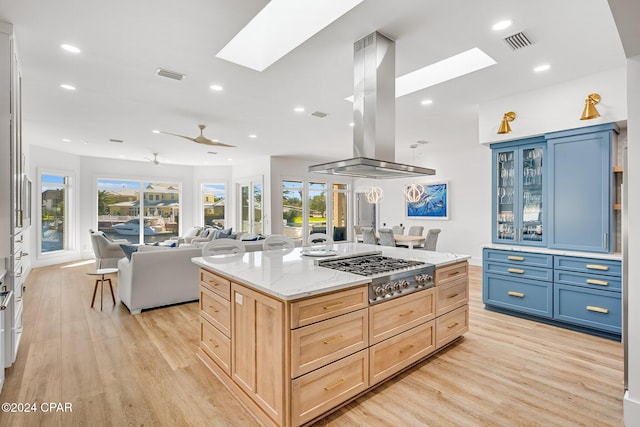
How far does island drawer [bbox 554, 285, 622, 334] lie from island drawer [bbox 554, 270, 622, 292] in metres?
0.04

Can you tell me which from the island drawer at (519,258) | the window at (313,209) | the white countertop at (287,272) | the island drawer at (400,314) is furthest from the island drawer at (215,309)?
the window at (313,209)

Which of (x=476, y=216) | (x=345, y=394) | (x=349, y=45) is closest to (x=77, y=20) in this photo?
(x=349, y=45)

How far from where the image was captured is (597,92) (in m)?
3.36

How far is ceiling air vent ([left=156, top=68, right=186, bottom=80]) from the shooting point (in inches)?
131

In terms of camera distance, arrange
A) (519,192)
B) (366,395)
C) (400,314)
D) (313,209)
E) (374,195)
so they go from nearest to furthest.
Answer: (366,395) < (400,314) < (519,192) < (374,195) < (313,209)

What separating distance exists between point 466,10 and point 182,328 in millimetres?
3923

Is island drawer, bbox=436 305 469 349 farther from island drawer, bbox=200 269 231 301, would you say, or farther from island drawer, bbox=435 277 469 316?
island drawer, bbox=200 269 231 301

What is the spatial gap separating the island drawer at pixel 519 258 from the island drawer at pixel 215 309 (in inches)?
133

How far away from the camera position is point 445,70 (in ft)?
11.7

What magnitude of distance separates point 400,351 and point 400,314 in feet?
0.94

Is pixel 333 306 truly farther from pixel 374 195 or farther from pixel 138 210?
pixel 138 210

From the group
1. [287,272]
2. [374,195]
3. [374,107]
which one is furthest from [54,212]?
[374,107]

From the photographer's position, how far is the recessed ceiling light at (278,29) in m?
2.46

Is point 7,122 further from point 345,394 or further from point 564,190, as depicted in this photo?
point 564,190
